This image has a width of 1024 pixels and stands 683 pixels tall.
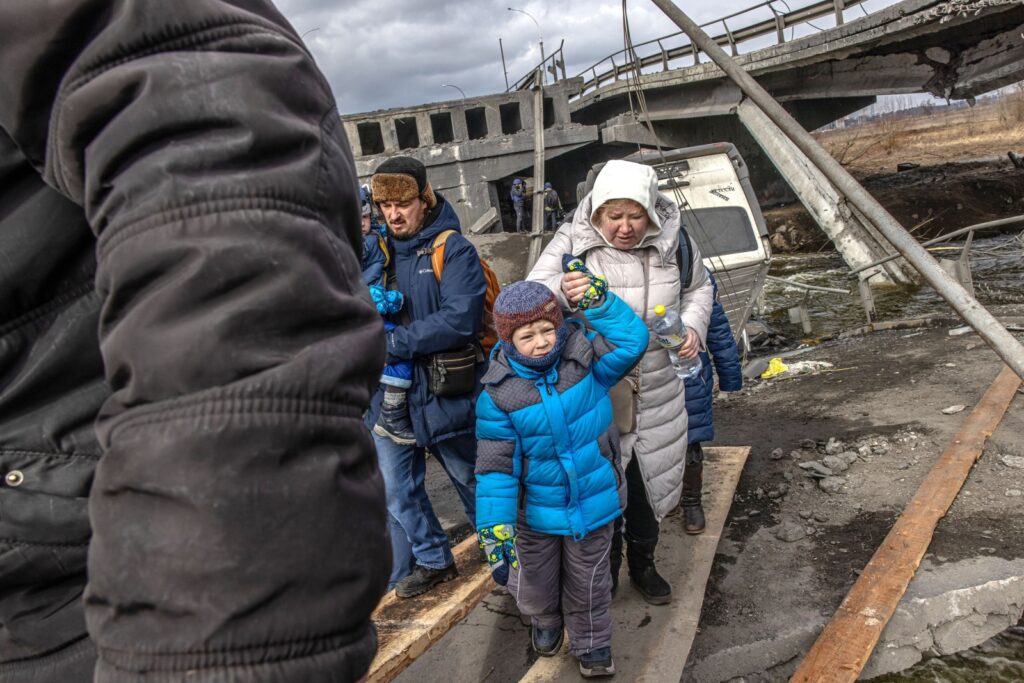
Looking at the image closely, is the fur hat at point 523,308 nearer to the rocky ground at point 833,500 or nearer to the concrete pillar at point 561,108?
the rocky ground at point 833,500

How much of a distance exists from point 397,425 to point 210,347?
288 centimetres

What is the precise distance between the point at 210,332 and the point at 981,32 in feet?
55.8

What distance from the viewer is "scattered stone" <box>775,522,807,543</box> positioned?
408cm

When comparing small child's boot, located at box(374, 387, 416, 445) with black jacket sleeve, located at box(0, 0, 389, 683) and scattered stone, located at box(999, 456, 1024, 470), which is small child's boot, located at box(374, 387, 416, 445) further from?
scattered stone, located at box(999, 456, 1024, 470)

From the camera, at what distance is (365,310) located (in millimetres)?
834

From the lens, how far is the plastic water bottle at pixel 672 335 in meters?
3.57

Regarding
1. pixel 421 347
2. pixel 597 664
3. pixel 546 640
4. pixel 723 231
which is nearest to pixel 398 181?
pixel 421 347

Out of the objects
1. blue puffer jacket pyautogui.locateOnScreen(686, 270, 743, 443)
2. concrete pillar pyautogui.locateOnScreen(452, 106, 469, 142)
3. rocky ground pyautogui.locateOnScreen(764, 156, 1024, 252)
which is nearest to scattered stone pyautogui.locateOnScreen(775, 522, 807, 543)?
blue puffer jacket pyautogui.locateOnScreen(686, 270, 743, 443)

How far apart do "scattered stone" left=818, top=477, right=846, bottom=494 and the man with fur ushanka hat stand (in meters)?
2.31

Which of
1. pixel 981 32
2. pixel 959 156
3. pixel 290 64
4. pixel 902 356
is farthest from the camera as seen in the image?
pixel 959 156

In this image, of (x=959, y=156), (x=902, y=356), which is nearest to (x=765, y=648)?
(x=902, y=356)

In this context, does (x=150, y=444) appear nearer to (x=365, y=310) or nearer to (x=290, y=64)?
(x=365, y=310)

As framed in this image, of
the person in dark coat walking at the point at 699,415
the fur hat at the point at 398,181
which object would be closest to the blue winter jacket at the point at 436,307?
the fur hat at the point at 398,181

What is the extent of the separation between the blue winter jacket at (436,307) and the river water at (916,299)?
85.2 inches
